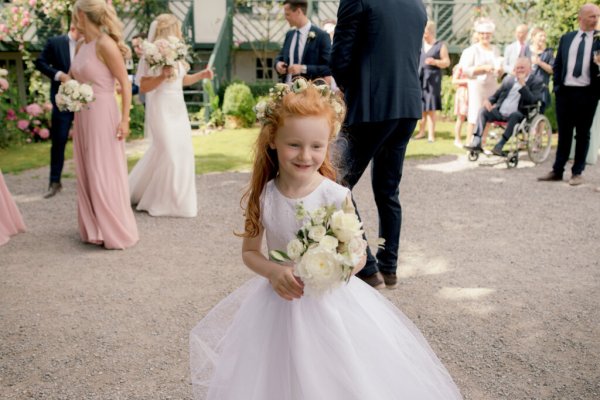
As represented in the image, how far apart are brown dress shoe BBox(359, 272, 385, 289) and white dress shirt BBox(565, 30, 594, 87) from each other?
195 inches

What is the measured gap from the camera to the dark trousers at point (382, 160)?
14.8ft

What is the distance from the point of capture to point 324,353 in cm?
240

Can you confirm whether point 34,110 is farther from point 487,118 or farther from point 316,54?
point 487,118

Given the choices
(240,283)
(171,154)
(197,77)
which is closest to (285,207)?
(240,283)

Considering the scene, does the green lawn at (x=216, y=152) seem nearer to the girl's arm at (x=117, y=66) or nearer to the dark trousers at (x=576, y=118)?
the dark trousers at (x=576, y=118)

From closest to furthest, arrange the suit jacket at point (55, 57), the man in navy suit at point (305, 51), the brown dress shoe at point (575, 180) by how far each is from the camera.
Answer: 1. the man in navy suit at point (305, 51)
2. the suit jacket at point (55, 57)
3. the brown dress shoe at point (575, 180)

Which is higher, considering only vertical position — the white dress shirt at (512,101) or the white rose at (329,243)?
the white dress shirt at (512,101)

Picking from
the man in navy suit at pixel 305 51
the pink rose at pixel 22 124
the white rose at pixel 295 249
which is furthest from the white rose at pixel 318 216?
the pink rose at pixel 22 124

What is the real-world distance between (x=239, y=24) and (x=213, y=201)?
1214 centimetres

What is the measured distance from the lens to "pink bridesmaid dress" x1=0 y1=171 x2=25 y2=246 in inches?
244

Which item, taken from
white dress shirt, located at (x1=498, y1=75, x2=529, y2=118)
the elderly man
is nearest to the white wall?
the elderly man

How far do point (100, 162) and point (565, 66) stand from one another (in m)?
6.11

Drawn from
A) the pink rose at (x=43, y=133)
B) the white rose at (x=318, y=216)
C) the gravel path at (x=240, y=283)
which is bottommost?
the gravel path at (x=240, y=283)

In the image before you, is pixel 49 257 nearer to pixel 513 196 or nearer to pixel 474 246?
pixel 474 246
